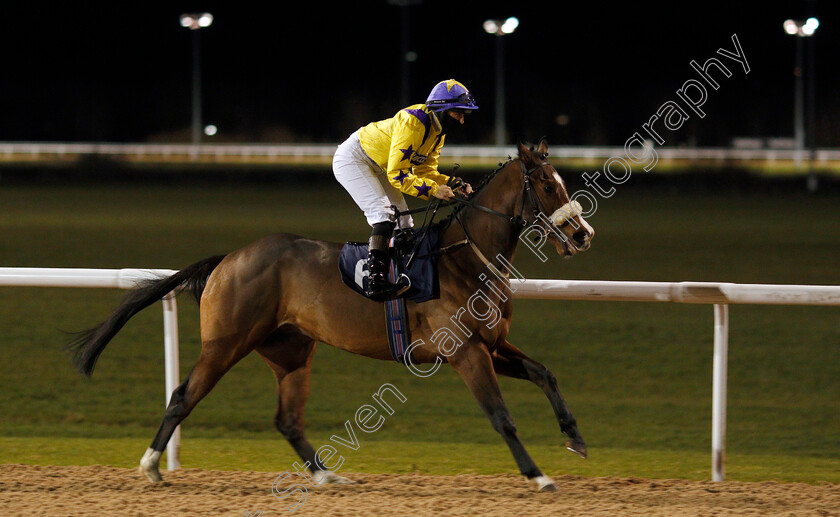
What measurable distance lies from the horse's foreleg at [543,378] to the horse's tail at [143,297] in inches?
52.3

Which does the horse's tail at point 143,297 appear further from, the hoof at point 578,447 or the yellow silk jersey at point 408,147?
the hoof at point 578,447

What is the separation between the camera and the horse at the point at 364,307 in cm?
430

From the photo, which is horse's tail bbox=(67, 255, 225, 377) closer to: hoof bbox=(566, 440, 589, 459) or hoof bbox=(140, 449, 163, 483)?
hoof bbox=(140, 449, 163, 483)

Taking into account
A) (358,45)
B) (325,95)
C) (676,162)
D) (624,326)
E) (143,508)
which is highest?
(358,45)

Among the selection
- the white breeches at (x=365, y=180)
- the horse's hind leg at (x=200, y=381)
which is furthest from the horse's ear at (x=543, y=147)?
the horse's hind leg at (x=200, y=381)

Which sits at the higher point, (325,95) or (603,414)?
(325,95)

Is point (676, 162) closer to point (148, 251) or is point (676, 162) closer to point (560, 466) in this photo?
point (148, 251)

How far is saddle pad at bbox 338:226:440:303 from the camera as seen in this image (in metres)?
4.43

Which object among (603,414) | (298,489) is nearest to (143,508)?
(298,489)

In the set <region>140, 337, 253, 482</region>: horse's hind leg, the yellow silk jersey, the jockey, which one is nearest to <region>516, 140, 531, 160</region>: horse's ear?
the jockey

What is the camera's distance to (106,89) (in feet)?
165

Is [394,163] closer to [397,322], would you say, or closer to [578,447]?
[397,322]

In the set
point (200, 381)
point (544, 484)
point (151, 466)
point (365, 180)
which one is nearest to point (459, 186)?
point (365, 180)

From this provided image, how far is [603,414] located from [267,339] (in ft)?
7.90
